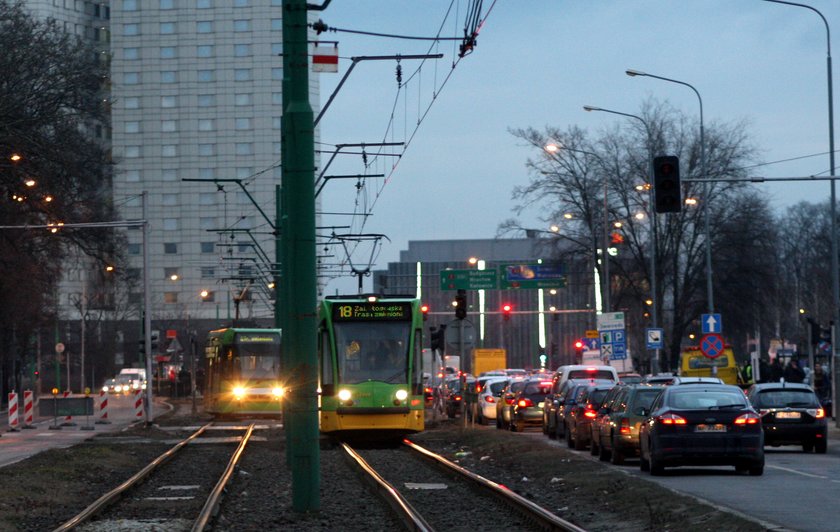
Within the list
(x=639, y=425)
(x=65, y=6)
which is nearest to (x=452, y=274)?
(x=639, y=425)

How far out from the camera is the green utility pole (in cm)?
1820

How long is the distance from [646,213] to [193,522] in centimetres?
5267

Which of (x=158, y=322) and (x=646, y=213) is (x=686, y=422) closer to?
(x=646, y=213)

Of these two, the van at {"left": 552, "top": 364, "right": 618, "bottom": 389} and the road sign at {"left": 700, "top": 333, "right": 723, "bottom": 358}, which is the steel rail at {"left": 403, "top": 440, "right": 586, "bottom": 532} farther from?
the van at {"left": 552, "top": 364, "right": 618, "bottom": 389}

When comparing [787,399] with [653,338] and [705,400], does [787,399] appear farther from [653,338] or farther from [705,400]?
[653,338]

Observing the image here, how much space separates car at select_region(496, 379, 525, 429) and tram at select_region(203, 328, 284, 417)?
8308 millimetres

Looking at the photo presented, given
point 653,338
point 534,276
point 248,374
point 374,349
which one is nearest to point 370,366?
point 374,349

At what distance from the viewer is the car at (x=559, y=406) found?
3644 cm

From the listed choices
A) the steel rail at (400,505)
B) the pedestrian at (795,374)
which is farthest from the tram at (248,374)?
the steel rail at (400,505)

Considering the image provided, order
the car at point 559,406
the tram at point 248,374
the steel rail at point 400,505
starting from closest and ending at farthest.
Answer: the steel rail at point 400,505 → the car at point 559,406 → the tram at point 248,374

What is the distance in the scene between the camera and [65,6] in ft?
433

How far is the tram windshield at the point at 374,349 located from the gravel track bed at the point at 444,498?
4462 mm

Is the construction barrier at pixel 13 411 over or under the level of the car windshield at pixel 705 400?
under

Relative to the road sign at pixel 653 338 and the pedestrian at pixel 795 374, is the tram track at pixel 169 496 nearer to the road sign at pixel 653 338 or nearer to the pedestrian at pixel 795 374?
the pedestrian at pixel 795 374
